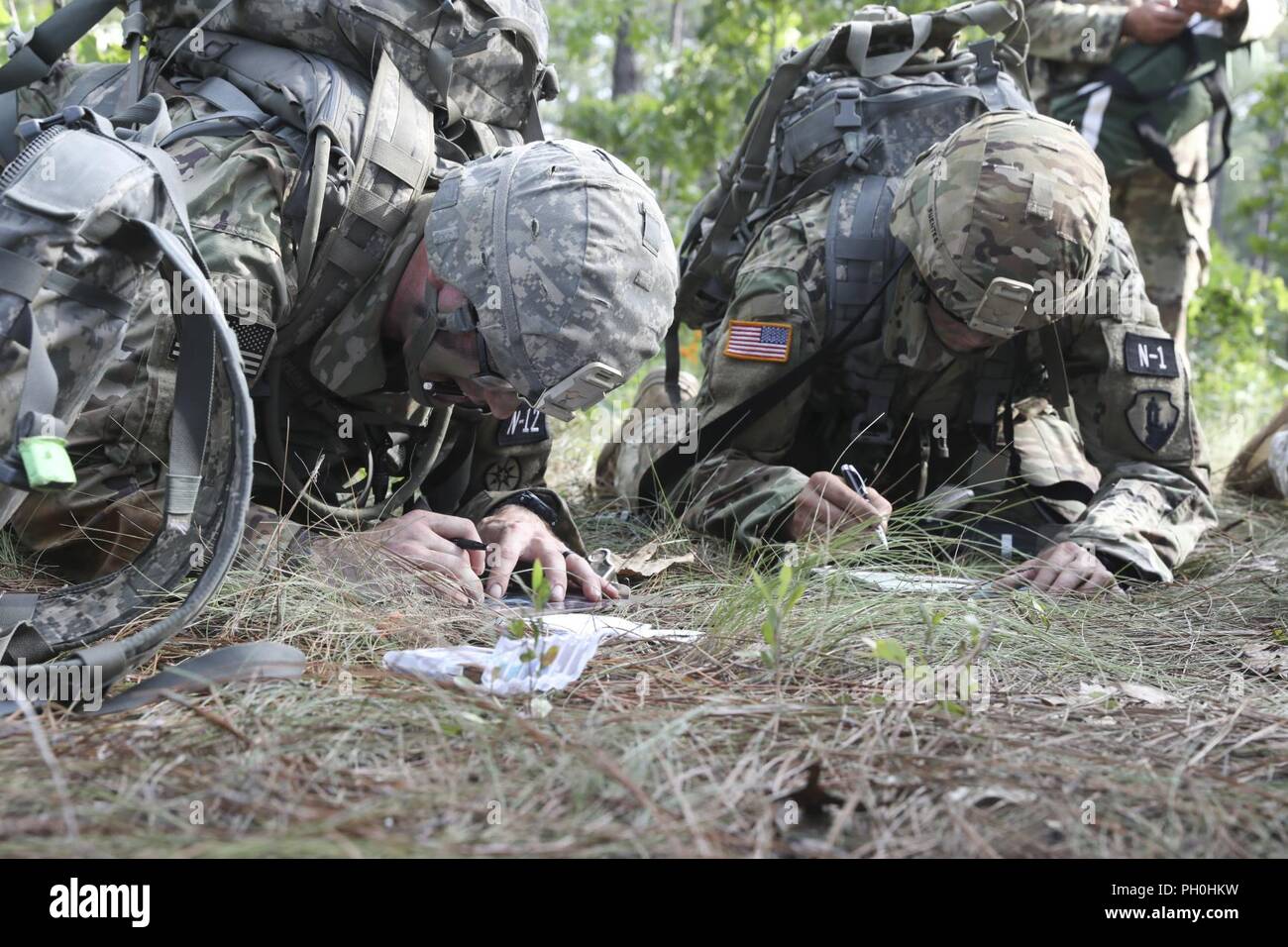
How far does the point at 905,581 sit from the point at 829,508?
41 centimetres

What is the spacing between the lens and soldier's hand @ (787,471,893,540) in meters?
3.11

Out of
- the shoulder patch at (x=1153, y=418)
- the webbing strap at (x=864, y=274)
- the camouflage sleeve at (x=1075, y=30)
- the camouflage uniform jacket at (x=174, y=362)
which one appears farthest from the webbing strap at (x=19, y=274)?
the camouflage sleeve at (x=1075, y=30)

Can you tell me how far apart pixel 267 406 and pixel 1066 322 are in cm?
236

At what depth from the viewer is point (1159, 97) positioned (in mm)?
5086

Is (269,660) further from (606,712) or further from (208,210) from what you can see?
(208,210)

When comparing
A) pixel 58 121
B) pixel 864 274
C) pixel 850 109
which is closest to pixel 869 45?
pixel 850 109

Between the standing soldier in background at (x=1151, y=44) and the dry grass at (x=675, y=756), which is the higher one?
the standing soldier in background at (x=1151, y=44)

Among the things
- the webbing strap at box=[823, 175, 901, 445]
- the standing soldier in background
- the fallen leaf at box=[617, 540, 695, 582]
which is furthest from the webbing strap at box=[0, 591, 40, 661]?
the standing soldier in background

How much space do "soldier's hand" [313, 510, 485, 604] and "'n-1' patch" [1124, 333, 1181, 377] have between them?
2.12 m

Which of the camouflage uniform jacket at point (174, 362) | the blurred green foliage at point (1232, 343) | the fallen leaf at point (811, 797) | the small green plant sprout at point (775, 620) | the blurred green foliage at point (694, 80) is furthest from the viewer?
the blurred green foliage at point (1232, 343)

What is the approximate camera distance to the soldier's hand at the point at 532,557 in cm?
266

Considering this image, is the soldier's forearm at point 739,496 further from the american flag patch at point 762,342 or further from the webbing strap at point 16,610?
the webbing strap at point 16,610

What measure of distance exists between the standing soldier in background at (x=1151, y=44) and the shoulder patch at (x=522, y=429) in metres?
3.00

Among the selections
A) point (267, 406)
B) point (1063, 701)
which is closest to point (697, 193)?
point (267, 406)
